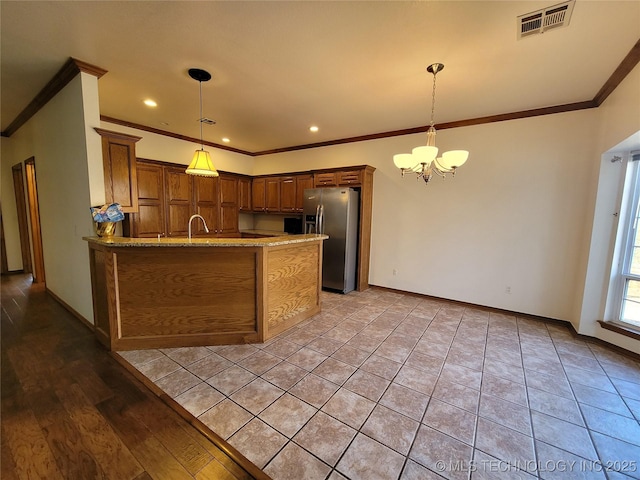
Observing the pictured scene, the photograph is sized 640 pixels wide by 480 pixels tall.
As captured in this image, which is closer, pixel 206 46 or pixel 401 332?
pixel 206 46

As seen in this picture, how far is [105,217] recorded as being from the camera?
2490mm

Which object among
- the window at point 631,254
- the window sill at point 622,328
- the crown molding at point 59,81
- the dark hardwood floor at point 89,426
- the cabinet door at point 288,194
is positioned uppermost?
the crown molding at point 59,81

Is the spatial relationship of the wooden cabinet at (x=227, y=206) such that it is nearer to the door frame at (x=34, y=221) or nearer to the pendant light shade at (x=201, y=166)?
the pendant light shade at (x=201, y=166)

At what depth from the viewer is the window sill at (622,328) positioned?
260cm

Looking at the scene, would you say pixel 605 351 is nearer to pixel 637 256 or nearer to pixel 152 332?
pixel 637 256

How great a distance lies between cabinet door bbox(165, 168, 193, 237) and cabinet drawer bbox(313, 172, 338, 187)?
7.67ft

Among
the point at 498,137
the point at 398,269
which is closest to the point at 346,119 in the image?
the point at 498,137

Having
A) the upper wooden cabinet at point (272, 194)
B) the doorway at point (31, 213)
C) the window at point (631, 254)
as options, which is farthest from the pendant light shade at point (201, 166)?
the window at point (631, 254)

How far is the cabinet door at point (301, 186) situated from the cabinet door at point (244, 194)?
136cm

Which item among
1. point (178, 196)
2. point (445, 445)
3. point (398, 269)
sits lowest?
point (445, 445)

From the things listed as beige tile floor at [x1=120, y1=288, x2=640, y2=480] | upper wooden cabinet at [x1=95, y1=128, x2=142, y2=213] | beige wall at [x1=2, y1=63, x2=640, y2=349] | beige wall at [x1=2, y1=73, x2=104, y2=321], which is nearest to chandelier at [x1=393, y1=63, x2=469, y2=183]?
beige wall at [x1=2, y1=63, x2=640, y2=349]

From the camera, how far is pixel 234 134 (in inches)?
187

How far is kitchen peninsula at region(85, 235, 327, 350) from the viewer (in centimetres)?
246

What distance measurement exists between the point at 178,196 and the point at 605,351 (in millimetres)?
6227
